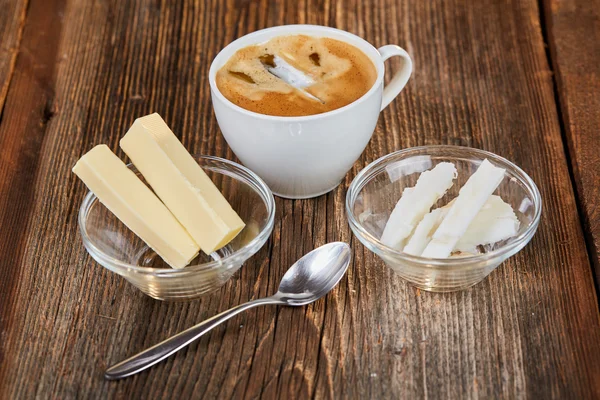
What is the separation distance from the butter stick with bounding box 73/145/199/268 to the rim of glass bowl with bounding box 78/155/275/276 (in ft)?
0.21

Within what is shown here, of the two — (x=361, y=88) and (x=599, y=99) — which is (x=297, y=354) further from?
(x=599, y=99)

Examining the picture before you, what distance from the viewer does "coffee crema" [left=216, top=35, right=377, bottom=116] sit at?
1.65m

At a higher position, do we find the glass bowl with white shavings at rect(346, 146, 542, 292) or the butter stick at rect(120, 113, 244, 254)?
the butter stick at rect(120, 113, 244, 254)

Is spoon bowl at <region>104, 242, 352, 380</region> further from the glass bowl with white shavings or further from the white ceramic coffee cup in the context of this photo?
the white ceramic coffee cup

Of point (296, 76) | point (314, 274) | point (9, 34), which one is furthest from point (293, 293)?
point (9, 34)

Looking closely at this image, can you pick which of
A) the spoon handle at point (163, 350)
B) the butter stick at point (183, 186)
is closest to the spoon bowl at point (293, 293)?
the spoon handle at point (163, 350)

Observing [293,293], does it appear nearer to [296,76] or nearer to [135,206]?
[135,206]

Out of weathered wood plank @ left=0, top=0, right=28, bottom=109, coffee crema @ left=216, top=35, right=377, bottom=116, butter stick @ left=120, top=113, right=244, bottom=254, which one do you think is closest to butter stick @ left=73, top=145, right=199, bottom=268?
butter stick @ left=120, top=113, right=244, bottom=254

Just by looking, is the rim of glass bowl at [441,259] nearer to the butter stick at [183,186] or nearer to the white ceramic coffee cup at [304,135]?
the white ceramic coffee cup at [304,135]

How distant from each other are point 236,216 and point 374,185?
323 millimetres

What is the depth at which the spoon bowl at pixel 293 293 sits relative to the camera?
53.0 inches

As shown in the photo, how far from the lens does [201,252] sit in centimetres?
163

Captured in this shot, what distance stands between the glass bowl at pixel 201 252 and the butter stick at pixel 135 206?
0.04 m

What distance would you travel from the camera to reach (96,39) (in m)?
2.33
